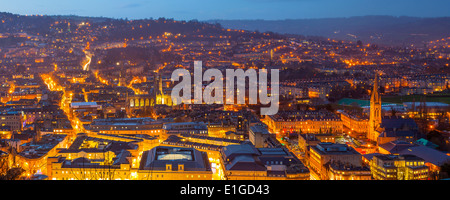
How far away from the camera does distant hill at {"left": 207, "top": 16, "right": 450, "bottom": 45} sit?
4097cm

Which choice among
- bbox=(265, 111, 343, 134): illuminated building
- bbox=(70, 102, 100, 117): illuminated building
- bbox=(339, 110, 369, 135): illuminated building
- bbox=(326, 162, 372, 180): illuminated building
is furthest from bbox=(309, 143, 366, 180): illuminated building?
bbox=(70, 102, 100, 117): illuminated building

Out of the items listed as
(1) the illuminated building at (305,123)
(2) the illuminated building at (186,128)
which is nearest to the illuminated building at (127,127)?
(2) the illuminated building at (186,128)

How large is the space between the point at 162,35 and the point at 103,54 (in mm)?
9721

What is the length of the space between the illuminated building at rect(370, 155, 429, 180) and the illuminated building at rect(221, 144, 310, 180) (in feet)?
3.81

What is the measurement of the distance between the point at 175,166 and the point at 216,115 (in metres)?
5.76

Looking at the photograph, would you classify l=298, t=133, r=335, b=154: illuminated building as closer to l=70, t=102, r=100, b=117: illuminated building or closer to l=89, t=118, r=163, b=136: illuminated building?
l=89, t=118, r=163, b=136: illuminated building

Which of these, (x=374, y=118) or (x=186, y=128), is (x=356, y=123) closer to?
(x=374, y=118)

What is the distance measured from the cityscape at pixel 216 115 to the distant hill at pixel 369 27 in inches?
296

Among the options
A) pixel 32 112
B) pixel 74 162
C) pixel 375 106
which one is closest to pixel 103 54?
pixel 32 112

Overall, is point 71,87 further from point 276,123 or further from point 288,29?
point 288,29

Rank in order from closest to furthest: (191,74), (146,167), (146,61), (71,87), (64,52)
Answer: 1. (146,167)
2. (71,87)
3. (191,74)
4. (146,61)
5. (64,52)

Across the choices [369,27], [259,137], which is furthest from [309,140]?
[369,27]

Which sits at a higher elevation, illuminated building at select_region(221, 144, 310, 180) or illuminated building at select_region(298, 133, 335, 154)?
illuminated building at select_region(221, 144, 310, 180)

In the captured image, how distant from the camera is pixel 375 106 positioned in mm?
11477
